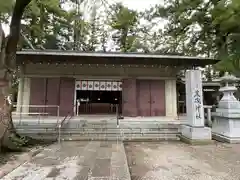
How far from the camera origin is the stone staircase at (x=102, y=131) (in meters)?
8.08

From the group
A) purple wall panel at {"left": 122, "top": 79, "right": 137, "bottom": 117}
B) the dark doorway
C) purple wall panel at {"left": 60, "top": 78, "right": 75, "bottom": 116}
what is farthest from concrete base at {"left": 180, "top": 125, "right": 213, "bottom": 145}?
the dark doorway

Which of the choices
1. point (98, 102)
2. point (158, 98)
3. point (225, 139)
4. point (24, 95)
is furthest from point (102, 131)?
point (98, 102)

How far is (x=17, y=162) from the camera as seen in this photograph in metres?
A: 4.64

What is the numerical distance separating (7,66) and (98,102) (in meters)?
11.1

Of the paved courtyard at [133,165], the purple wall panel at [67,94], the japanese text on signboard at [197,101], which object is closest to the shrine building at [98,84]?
the purple wall panel at [67,94]

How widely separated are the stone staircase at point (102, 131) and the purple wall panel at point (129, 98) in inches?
117

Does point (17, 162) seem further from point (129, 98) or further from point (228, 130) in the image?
point (129, 98)

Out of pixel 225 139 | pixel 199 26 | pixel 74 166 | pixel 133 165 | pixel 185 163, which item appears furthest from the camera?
pixel 199 26

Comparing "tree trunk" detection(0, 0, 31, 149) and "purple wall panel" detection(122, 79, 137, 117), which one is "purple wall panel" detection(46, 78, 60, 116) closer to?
"purple wall panel" detection(122, 79, 137, 117)

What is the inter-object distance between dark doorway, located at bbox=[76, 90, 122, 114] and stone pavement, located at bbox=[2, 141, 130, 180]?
9.82 m

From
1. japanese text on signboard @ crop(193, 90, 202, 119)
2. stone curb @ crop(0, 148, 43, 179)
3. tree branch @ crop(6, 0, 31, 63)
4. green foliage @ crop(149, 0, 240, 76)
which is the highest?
green foliage @ crop(149, 0, 240, 76)

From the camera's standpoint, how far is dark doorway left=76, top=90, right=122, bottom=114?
15.6 metres

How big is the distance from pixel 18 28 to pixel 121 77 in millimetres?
7272

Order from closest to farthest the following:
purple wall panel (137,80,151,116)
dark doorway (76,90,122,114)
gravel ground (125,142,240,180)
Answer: gravel ground (125,142,240,180) → purple wall panel (137,80,151,116) → dark doorway (76,90,122,114)
